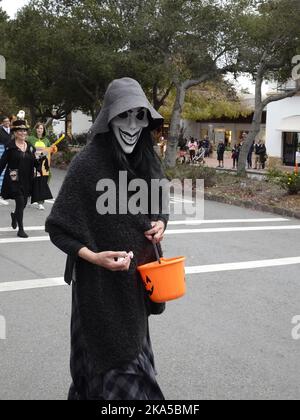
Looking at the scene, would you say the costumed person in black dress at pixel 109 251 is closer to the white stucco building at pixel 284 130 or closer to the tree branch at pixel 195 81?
the tree branch at pixel 195 81

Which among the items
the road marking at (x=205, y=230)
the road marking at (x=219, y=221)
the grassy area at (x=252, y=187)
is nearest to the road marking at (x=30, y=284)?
the road marking at (x=205, y=230)

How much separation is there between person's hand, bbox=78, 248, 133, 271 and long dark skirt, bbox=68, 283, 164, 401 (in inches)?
12.2

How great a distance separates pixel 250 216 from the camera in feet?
41.1

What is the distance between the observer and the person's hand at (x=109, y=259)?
243cm

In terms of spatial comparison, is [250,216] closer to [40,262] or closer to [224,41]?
[40,262]

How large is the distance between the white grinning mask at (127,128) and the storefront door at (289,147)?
33.8m

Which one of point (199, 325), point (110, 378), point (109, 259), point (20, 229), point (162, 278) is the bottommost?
point (199, 325)

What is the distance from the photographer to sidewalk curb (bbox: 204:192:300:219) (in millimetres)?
12836

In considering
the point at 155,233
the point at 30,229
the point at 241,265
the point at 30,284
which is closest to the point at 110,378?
the point at 155,233

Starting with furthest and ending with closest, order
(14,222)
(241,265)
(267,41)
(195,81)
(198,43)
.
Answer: (195,81) → (198,43) → (267,41) → (14,222) → (241,265)

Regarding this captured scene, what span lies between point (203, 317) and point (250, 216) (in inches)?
297

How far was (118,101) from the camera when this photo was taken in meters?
2.65

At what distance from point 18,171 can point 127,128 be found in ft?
20.8

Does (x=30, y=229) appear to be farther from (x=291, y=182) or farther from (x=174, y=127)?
(x=174, y=127)
